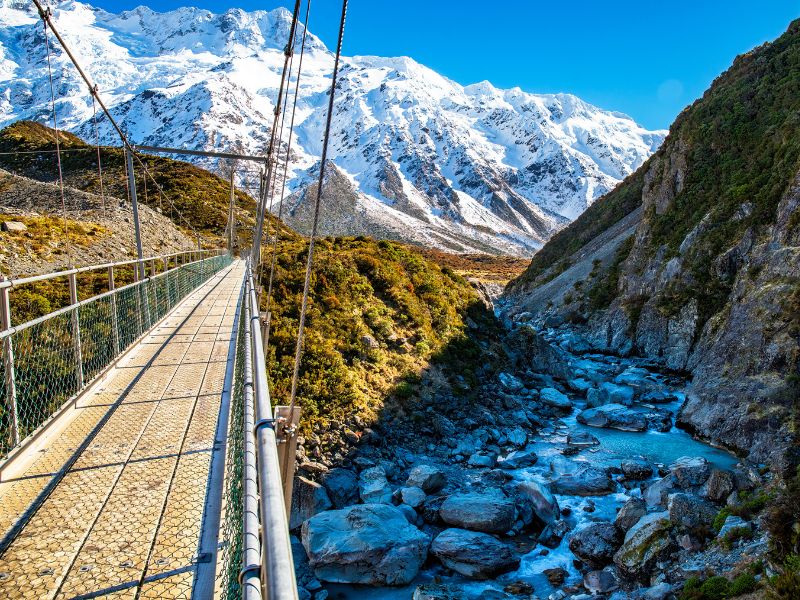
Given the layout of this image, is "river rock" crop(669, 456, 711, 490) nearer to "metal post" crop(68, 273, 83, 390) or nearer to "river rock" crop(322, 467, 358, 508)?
"river rock" crop(322, 467, 358, 508)

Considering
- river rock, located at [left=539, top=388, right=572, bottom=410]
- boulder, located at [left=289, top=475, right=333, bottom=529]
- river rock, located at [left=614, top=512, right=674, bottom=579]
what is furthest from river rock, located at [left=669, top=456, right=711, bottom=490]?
boulder, located at [left=289, top=475, right=333, bottom=529]

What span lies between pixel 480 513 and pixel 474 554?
3.77ft

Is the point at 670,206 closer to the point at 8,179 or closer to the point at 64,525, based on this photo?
the point at 64,525

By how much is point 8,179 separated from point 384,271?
44133mm

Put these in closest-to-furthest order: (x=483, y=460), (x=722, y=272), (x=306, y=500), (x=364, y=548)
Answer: (x=364, y=548), (x=306, y=500), (x=483, y=460), (x=722, y=272)

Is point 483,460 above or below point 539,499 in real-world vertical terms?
below

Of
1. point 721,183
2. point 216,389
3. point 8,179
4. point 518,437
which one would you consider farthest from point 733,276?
point 8,179

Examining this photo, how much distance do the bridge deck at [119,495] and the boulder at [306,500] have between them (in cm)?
432

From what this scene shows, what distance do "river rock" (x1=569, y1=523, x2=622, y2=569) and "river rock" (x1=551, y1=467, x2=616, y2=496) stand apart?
2.03 meters

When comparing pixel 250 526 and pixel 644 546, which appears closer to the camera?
pixel 250 526

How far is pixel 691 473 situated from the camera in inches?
454

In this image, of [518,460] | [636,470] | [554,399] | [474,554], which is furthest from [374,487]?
[554,399]

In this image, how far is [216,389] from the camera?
24.7ft

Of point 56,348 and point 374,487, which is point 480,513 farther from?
point 56,348
